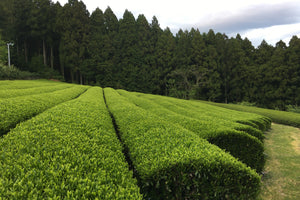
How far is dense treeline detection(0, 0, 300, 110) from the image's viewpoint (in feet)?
119

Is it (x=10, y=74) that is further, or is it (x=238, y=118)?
(x=10, y=74)

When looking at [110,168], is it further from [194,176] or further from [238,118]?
[238,118]

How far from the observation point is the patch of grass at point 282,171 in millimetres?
4656

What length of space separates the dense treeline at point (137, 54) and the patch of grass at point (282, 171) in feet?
82.4

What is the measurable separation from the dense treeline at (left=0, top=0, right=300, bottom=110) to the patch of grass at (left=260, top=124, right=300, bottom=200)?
25126mm

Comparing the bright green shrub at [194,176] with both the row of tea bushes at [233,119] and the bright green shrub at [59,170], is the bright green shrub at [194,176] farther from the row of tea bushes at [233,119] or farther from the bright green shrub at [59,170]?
the row of tea bushes at [233,119]

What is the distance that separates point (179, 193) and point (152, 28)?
171 ft

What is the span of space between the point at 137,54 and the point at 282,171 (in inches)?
1731

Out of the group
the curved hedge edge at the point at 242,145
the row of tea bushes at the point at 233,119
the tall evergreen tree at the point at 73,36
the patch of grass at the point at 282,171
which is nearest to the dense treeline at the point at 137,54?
the tall evergreen tree at the point at 73,36

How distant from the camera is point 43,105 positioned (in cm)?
753

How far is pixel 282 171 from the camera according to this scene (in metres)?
5.86

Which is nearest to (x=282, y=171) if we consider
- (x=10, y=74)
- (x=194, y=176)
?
(x=194, y=176)

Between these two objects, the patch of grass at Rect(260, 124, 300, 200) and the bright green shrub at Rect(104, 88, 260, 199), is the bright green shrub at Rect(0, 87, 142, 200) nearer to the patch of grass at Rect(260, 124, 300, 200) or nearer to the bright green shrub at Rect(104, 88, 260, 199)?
the bright green shrub at Rect(104, 88, 260, 199)

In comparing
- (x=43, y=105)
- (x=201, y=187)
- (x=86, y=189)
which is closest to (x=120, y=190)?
(x=86, y=189)
